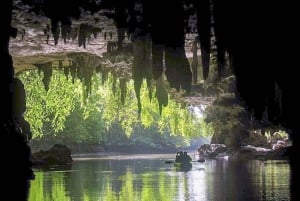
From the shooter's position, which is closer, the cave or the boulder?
the cave

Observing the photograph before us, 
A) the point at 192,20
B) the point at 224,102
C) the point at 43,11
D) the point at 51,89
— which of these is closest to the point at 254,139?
the point at 224,102

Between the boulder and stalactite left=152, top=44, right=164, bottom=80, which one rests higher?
stalactite left=152, top=44, right=164, bottom=80

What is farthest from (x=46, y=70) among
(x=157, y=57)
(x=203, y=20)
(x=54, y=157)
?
(x=203, y=20)

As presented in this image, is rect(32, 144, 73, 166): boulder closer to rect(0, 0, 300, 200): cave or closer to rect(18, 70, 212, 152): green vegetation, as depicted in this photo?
rect(18, 70, 212, 152): green vegetation

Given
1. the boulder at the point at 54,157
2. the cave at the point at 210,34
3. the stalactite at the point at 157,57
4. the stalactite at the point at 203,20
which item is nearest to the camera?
the cave at the point at 210,34

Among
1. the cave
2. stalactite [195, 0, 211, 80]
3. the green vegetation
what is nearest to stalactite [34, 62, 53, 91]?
the green vegetation

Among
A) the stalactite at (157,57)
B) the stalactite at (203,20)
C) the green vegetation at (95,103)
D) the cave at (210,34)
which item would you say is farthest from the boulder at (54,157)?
the stalactite at (203,20)

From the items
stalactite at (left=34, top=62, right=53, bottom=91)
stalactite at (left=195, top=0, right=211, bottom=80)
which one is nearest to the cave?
stalactite at (left=195, top=0, right=211, bottom=80)

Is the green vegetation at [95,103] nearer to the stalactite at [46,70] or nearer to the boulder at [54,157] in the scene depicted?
the stalactite at [46,70]

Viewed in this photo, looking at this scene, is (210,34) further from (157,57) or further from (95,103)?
(95,103)

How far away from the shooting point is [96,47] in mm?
17859

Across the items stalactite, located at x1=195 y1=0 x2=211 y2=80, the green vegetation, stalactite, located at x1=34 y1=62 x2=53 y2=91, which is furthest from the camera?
the green vegetation

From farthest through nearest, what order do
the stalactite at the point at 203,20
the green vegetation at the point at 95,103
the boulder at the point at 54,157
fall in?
the green vegetation at the point at 95,103, the boulder at the point at 54,157, the stalactite at the point at 203,20

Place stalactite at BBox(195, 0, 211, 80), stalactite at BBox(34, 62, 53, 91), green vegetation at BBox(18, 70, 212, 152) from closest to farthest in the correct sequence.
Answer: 1. stalactite at BBox(195, 0, 211, 80)
2. stalactite at BBox(34, 62, 53, 91)
3. green vegetation at BBox(18, 70, 212, 152)
